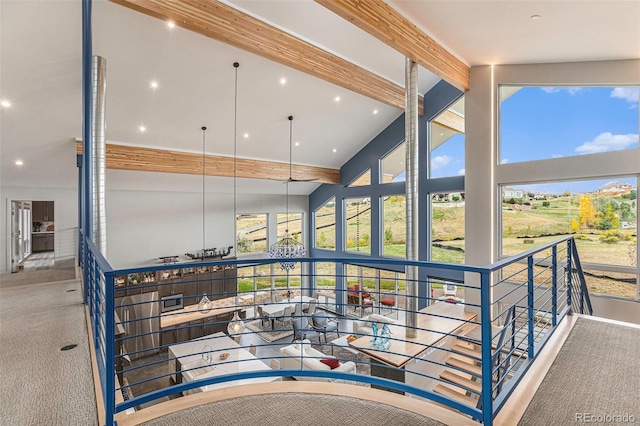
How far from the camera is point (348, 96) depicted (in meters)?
7.27

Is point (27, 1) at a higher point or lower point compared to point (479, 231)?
higher

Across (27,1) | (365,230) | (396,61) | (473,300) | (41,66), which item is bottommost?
(473,300)

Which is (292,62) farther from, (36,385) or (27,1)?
(36,385)

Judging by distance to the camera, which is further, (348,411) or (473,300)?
(473,300)

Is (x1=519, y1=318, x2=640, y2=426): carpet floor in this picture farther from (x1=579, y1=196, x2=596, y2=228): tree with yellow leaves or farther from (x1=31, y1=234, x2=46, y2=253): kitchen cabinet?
(x1=31, y1=234, x2=46, y2=253): kitchen cabinet

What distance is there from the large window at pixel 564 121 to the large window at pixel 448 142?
1522 mm

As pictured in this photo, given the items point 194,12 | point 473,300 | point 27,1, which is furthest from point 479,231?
point 27,1

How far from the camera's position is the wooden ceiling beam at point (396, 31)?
3352 millimetres

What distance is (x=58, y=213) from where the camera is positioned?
802cm

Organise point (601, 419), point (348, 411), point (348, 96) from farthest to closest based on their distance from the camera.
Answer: point (348, 96)
point (348, 411)
point (601, 419)

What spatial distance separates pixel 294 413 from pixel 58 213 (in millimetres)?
9061

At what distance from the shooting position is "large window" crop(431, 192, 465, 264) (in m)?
7.72

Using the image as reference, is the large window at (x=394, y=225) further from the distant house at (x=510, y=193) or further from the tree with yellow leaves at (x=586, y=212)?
the tree with yellow leaves at (x=586, y=212)

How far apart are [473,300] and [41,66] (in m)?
8.12
